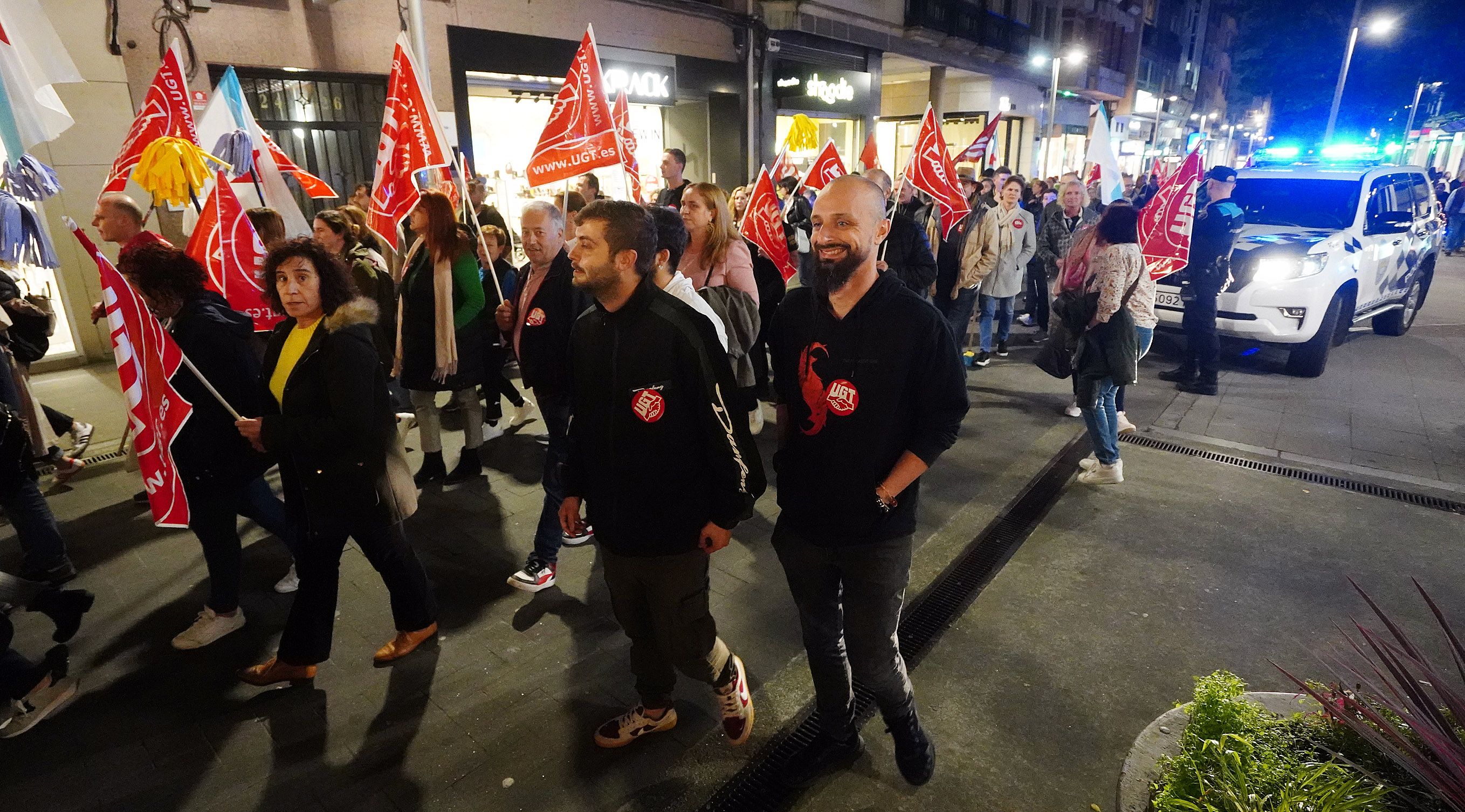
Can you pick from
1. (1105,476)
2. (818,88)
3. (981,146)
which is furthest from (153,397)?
(818,88)

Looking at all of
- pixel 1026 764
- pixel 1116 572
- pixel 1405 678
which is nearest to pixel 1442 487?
pixel 1116 572

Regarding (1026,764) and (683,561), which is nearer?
(683,561)

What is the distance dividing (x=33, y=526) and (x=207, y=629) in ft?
4.30

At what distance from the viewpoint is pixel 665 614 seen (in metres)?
2.76

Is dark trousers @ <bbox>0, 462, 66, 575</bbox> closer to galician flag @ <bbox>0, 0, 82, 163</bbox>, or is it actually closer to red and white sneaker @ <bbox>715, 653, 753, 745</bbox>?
galician flag @ <bbox>0, 0, 82, 163</bbox>

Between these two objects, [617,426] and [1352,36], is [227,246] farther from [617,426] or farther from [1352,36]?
[1352,36]

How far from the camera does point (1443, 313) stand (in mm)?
11977

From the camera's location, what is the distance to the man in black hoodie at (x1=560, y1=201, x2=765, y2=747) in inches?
98.7

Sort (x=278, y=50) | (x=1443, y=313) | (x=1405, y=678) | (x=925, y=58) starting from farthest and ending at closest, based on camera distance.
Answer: (x=925, y=58)
(x=1443, y=313)
(x=278, y=50)
(x=1405, y=678)

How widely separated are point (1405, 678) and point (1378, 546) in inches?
146

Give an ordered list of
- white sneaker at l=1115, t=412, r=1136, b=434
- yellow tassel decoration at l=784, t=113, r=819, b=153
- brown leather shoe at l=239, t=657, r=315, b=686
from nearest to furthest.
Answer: brown leather shoe at l=239, t=657, r=315, b=686, white sneaker at l=1115, t=412, r=1136, b=434, yellow tassel decoration at l=784, t=113, r=819, b=153

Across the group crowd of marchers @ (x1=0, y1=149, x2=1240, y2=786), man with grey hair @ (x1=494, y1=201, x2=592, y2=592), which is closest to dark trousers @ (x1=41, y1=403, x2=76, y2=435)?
crowd of marchers @ (x1=0, y1=149, x2=1240, y2=786)

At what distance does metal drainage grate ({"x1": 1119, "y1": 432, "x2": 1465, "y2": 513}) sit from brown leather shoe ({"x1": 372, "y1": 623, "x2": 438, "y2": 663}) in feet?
18.5

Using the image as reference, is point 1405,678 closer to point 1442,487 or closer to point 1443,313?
point 1442,487
